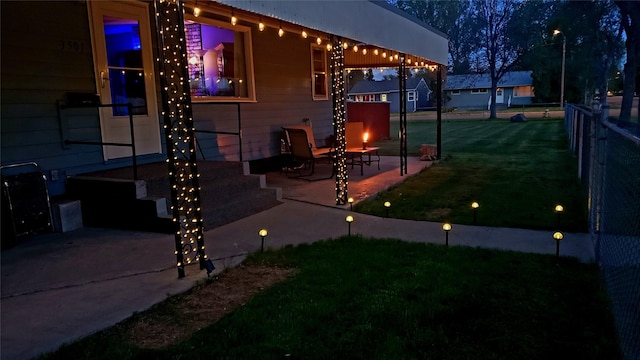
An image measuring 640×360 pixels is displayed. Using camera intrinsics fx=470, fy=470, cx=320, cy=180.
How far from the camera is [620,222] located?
3.82 meters

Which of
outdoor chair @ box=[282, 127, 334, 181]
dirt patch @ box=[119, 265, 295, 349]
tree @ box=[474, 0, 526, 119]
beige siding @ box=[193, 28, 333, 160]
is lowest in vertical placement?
dirt patch @ box=[119, 265, 295, 349]

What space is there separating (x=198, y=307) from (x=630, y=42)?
102 feet

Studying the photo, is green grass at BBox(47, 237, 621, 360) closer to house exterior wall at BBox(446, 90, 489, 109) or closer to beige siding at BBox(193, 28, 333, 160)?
beige siding at BBox(193, 28, 333, 160)

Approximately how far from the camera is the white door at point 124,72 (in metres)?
6.21

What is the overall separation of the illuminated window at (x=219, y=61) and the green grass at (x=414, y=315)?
4937mm

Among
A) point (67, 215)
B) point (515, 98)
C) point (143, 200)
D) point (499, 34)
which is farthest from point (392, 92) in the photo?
point (67, 215)

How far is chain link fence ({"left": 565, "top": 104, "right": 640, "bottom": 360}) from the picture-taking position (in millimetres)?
2861

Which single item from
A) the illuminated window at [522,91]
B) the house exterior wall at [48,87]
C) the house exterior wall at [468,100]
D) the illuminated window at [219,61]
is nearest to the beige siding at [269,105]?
the illuminated window at [219,61]

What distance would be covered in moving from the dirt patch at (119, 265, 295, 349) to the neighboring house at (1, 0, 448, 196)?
2136 millimetres

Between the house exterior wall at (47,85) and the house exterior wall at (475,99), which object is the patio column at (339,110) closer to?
the house exterior wall at (47,85)

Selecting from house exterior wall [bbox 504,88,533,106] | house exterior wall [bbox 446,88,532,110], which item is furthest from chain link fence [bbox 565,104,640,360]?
house exterior wall [bbox 504,88,533,106]

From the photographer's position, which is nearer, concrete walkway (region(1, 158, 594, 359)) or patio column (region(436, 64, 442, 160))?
concrete walkway (region(1, 158, 594, 359))

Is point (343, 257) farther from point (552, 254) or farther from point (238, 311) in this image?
point (552, 254)

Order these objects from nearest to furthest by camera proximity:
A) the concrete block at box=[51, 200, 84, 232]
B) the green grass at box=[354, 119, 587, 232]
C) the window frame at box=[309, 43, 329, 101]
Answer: the concrete block at box=[51, 200, 84, 232], the green grass at box=[354, 119, 587, 232], the window frame at box=[309, 43, 329, 101]
